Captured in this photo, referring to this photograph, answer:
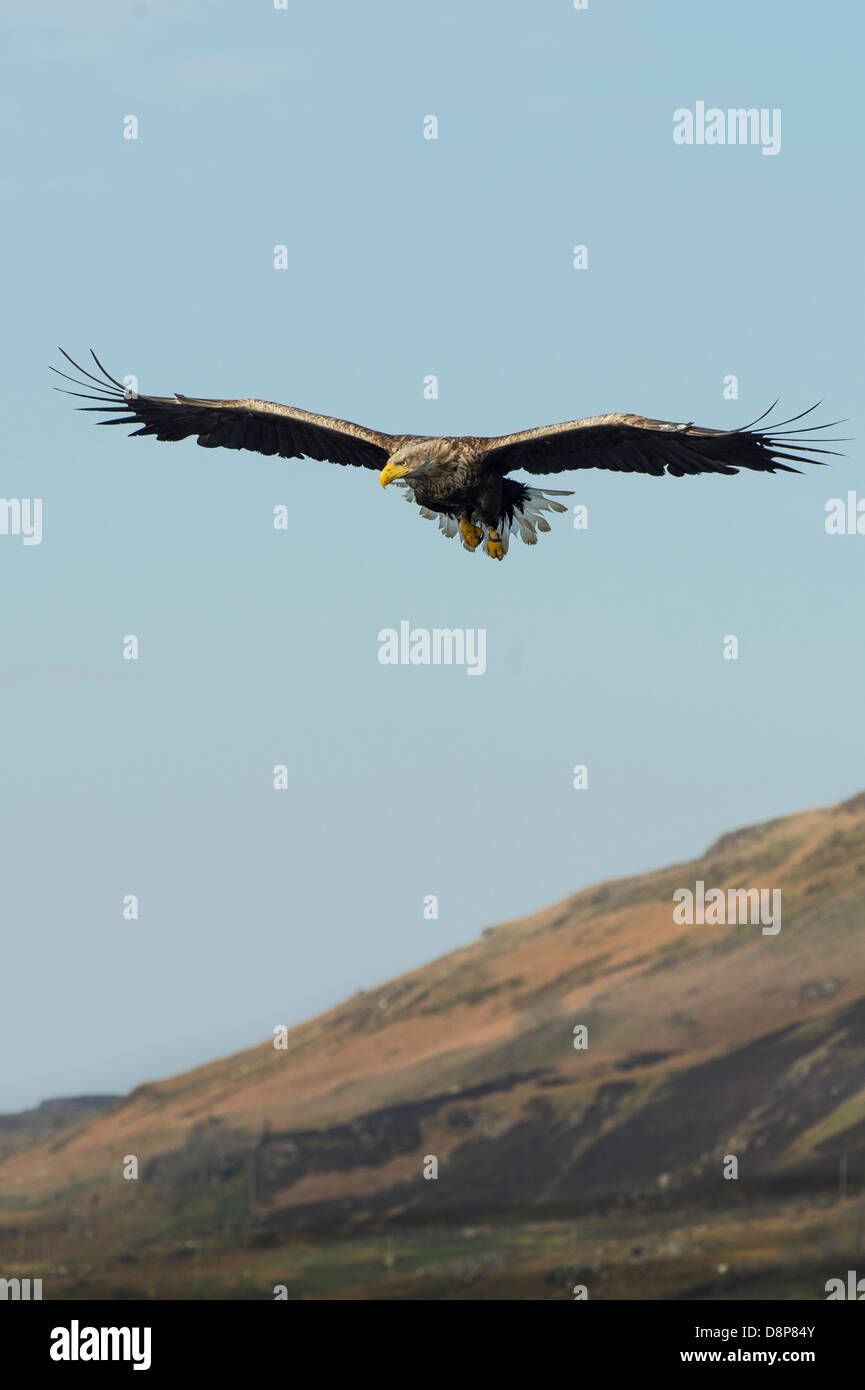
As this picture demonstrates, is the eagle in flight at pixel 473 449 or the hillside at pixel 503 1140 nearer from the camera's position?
the eagle in flight at pixel 473 449

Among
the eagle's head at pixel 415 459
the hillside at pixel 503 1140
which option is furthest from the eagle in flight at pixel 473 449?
the hillside at pixel 503 1140

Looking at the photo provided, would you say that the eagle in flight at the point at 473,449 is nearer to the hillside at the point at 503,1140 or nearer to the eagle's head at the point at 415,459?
the eagle's head at the point at 415,459

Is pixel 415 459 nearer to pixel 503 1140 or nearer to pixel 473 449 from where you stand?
pixel 473 449

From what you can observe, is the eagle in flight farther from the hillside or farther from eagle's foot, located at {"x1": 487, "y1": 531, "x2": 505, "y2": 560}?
the hillside

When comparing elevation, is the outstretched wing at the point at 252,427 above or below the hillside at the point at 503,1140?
above

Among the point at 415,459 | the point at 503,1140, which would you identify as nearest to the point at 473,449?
the point at 415,459

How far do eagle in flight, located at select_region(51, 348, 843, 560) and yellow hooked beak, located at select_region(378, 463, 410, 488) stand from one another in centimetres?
2

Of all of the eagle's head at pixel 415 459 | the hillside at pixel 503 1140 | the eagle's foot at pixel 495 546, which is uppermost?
the eagle's head at pixel 415 459

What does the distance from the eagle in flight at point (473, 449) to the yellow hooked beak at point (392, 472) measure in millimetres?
Result: 18

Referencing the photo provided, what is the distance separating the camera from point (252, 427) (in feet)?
87.7

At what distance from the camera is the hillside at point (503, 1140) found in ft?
267

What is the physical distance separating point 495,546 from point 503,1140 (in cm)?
6276

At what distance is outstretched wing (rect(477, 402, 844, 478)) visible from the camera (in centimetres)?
2345
